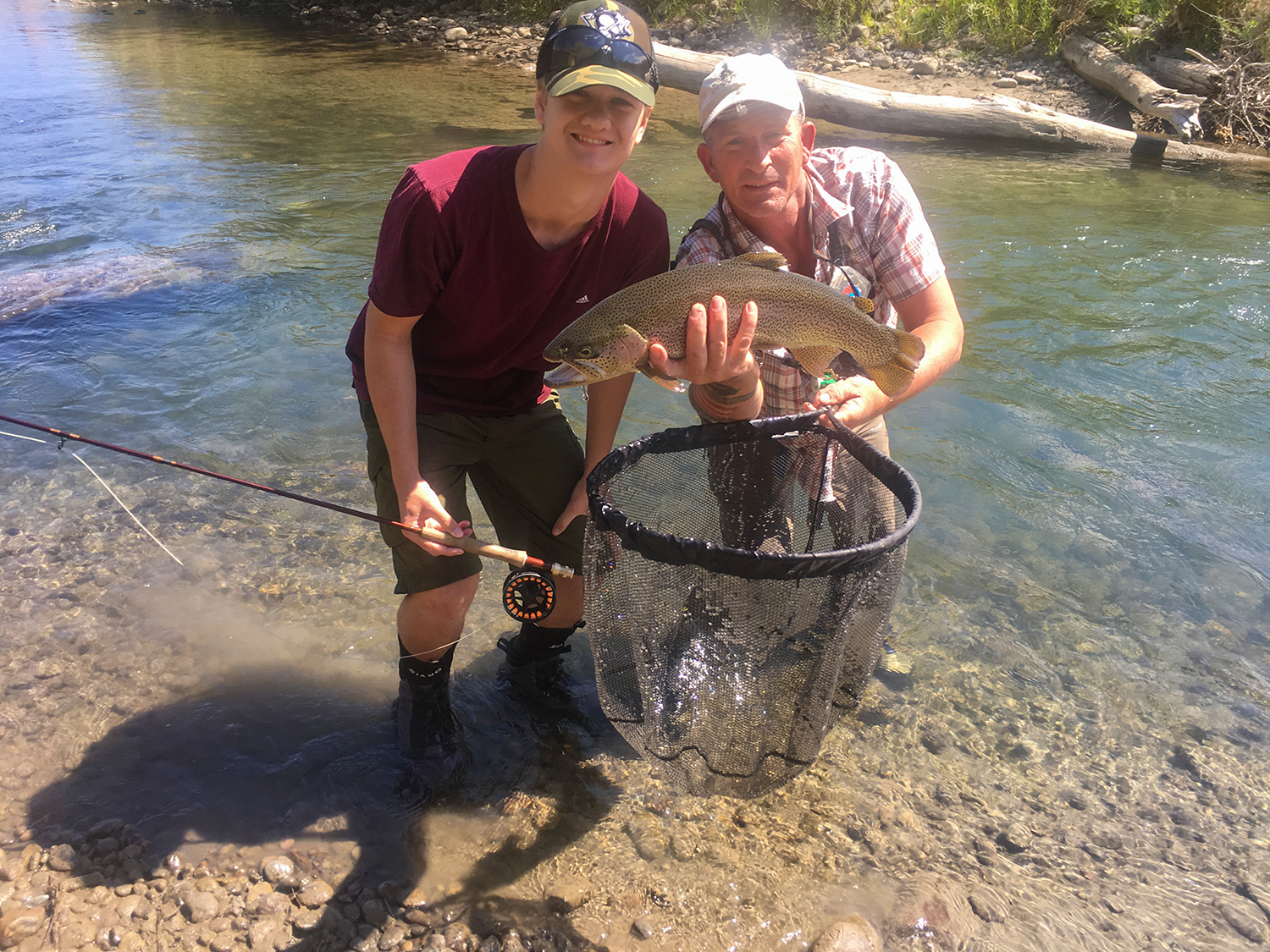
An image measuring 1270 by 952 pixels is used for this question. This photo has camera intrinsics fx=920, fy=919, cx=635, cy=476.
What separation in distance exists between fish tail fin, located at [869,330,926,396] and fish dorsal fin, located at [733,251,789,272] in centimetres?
45

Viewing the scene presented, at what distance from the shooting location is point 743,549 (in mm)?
2348

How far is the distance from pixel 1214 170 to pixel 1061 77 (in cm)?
490

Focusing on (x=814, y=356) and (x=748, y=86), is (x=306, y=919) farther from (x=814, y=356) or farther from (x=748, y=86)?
(x=748, y=86)

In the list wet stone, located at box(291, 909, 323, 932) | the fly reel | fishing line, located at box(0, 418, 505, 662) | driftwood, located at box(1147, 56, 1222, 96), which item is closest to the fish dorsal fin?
the fly reel

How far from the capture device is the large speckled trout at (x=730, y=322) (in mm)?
2719

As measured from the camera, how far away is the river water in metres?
2.97

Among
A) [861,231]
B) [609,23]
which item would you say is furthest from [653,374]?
[609,23]

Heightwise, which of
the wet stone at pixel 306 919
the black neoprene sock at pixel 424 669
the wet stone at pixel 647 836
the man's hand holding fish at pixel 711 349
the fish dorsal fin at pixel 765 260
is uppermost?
the fish dorsal fin at pixel 765 260

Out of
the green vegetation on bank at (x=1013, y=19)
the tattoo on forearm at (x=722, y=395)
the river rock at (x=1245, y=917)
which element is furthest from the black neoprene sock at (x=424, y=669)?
the green vegetation on bank at (x=1013, y=19)

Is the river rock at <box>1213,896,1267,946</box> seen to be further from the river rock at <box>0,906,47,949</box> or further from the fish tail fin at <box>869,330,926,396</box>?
the river rock at <box>0,906,47,949</box>

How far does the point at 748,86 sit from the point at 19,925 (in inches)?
131

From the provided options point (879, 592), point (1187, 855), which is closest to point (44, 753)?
point (879, 592)

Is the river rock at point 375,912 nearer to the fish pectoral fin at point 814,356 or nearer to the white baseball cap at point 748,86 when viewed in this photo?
the fish pectoral fin at point 814,356

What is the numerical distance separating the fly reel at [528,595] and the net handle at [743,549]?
25.0 inches
